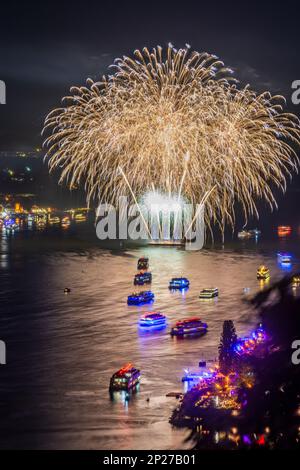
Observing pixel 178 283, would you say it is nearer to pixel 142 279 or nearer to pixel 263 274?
pixel 142 279

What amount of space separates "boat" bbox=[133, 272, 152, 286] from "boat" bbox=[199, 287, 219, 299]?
3957 millimetres

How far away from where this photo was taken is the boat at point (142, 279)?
3471cm

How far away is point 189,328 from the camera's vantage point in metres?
24.1

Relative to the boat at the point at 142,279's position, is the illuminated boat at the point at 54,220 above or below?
below

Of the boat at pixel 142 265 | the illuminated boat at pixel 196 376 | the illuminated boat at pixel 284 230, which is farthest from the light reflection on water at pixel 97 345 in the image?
the illuminated boat at pixel 284 230

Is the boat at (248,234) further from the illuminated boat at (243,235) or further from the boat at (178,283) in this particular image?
the boat at (178,283)

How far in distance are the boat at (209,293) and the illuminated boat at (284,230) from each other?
3585 cm

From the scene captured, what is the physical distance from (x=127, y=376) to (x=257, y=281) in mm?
18535

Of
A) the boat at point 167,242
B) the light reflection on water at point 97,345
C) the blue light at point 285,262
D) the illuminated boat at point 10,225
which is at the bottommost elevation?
the illuminated boat at point 10,225

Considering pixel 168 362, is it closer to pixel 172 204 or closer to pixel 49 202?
pixel 172 204

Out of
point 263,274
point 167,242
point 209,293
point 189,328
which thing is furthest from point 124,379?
point 167,242

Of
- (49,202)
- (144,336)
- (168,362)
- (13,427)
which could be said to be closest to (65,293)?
(144,336)

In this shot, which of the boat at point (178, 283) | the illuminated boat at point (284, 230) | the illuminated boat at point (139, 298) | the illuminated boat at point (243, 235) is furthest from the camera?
the illuminated boat at point (284, 230)

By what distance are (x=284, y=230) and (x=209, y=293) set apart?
137 feet
